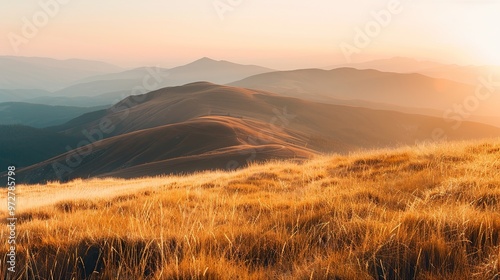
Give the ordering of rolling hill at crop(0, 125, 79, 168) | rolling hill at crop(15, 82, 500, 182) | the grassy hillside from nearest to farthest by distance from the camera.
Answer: the grassy hillside
rolling hill at crop(15, 82, 500, 182)
rolling hill at crop(0, 125, 79, 168)

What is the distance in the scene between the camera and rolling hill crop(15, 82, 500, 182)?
2032 inches

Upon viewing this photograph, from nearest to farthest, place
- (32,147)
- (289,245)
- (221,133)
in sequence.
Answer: (289,245) < (221,133) < (32,147)

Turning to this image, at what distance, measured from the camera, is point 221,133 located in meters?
69.8

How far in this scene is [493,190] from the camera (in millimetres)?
4852

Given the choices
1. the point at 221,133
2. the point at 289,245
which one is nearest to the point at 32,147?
the point at 221,133

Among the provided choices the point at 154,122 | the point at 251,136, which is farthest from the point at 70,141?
the point at 251,136

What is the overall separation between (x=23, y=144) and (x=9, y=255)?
205264mm

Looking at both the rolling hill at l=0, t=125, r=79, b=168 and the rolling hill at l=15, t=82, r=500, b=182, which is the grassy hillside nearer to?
the rolling hill at l=15, t=82, r=500, b=182

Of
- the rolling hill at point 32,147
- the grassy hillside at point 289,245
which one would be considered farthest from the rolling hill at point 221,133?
the grassy hillside at point 289,245

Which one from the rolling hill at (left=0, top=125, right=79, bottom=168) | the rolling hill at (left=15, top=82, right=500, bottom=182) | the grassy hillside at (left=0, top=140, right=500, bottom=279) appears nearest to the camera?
the grassy hillside at (left=0, top=140, right=500, bottom=279)

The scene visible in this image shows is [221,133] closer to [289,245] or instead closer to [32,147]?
[289,245]

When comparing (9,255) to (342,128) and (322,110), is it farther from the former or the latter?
(322,110)

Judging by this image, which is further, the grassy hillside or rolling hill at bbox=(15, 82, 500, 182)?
rolling hill at bbox=(15, 82, 500, 182)

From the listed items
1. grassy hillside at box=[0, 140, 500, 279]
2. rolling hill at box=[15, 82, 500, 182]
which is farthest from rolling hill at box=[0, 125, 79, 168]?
grassy hillside at box=[0, 140, 500, 279]
